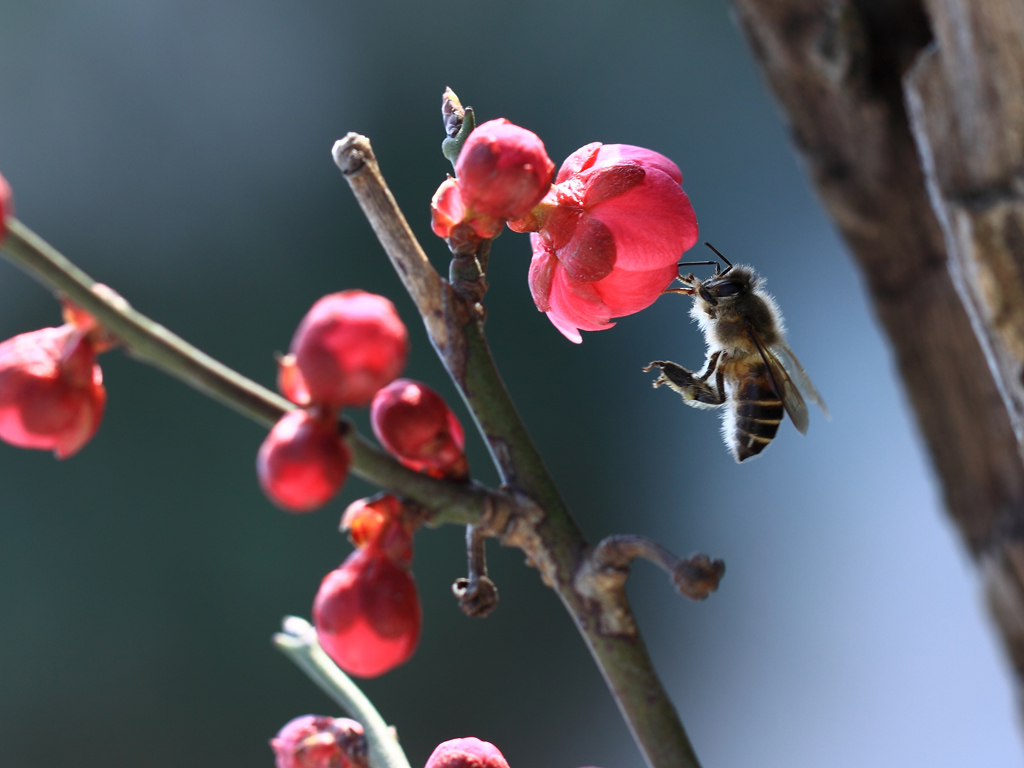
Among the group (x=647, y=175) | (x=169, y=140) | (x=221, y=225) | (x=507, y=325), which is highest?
(x=169, y=140)

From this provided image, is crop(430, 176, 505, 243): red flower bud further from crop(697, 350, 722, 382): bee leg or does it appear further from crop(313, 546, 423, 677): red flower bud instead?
crop(697, 350, 722, 382): bee leg

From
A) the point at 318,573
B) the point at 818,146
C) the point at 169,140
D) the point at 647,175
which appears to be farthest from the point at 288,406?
the point at 169,140

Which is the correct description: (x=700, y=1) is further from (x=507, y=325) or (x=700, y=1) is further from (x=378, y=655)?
(x=378, y=655)

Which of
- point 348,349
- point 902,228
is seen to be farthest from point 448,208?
point 902,228

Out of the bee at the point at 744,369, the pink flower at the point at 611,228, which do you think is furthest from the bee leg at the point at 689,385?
the pink flower at the point at 611,228

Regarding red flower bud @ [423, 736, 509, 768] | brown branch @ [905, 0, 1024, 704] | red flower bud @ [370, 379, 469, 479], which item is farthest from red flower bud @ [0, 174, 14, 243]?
brown branch @ [905, 0, 1024, 704]

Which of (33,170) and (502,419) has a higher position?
(33,170)
